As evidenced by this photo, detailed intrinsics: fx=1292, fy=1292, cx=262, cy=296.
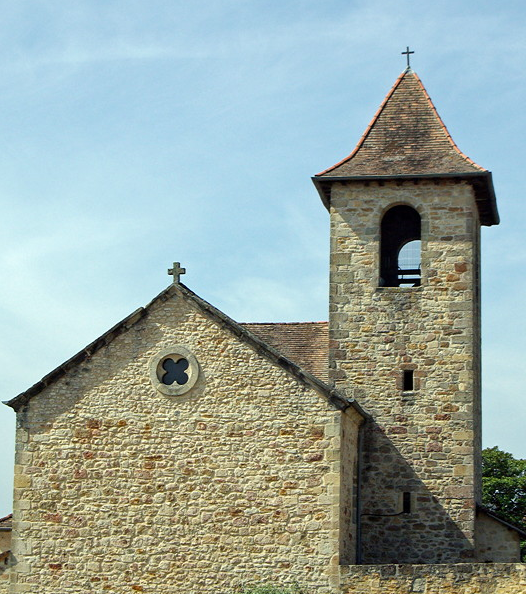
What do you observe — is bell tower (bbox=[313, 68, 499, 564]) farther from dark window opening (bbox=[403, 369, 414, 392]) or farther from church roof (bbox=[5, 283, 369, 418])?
church roof (bbox=[5, 283, 369, 418])

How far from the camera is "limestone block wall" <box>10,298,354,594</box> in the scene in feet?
70.8

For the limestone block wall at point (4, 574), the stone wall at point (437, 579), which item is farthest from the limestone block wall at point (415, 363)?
the limestone block wall at point (4, 574)

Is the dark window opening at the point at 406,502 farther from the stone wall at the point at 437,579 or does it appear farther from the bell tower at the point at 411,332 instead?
the stone wall at the point at 437,579

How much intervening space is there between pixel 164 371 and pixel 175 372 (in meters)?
0.20

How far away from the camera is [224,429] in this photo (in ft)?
72.7

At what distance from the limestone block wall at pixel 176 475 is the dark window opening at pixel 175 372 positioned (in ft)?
0.85

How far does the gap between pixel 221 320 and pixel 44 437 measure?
3.73 meters

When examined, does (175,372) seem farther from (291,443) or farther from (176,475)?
(291,443)

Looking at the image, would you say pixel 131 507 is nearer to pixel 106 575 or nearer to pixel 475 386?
pixel 106 575

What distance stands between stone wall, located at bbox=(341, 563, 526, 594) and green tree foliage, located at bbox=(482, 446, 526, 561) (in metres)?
18.5

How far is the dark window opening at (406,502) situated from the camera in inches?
939

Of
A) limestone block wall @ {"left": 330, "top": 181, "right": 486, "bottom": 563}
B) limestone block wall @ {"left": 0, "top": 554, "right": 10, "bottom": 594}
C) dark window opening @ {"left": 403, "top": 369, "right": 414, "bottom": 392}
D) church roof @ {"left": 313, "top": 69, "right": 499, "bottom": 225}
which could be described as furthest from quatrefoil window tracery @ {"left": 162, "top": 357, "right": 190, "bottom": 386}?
church roof @ {"left": 313, "top": 69, "right": 499, "bottom": 225}

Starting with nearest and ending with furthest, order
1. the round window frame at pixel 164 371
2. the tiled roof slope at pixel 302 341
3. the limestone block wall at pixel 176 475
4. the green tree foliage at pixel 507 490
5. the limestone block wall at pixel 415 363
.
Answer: the limestone block wall at pixel 176 475 < the round window frame at pixel 164 371 < the limestone block wall at pixel 415 363 < the tiled roof slope at pixel 302 341 < the green tree foliage at pixel 507 490

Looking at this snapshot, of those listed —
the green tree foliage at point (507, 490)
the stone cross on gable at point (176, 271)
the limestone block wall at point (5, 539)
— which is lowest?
the limestone block wall at point (5, 539)
